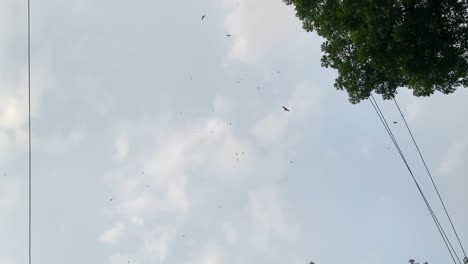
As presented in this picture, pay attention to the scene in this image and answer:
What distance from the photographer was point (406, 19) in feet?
46.8

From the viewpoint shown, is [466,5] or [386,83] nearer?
[466,5]

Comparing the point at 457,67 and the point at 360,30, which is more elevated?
the point at 360,30

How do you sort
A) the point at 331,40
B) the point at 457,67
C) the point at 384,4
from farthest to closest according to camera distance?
the point at 331,40 → the point at 457,67 → the point at 384,4

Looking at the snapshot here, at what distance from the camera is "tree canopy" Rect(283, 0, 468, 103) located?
14227 mm

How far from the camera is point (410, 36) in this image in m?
14.4

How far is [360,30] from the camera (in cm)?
1460

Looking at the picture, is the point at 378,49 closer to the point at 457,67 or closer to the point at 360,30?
the point at 360,30

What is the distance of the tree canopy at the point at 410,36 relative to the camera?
14.2 m

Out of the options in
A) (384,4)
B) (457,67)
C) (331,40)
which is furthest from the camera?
(331,40)

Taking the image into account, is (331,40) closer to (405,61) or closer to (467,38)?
(405,61)

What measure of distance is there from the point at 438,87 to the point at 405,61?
2404mm

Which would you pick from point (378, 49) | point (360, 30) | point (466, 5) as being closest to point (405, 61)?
point (378, 49)

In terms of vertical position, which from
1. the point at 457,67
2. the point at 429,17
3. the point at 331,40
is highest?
the point at 331,40

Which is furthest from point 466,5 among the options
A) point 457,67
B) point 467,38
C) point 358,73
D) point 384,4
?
point 358,73
